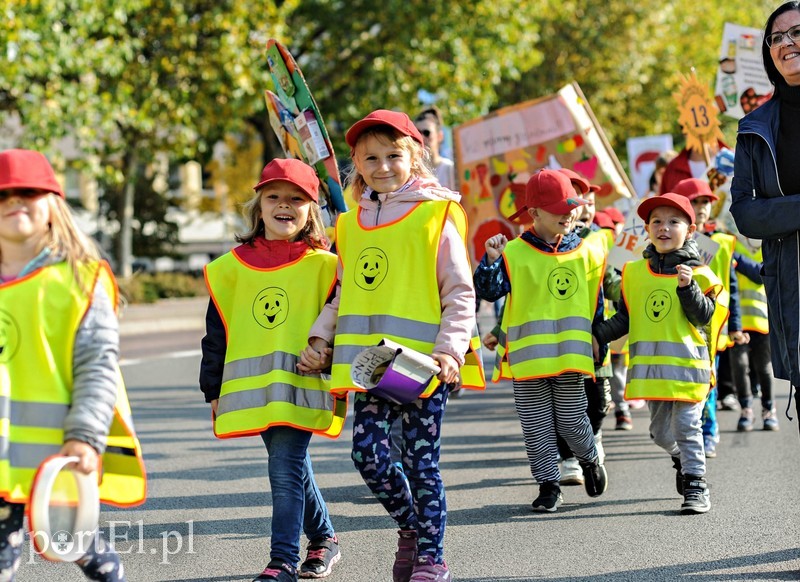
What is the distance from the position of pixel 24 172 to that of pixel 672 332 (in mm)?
3581

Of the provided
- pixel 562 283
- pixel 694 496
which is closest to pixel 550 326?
pixel 562 283

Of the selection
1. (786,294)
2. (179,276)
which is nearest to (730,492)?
(786,294)

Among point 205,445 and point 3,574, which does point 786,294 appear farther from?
point 205,445

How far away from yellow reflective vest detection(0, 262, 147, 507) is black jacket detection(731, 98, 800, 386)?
2616mm

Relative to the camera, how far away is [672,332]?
20.6 feet

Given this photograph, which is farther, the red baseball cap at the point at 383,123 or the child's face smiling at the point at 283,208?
the child's face smiling at the point at 283,208

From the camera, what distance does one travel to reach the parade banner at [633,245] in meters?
7.38

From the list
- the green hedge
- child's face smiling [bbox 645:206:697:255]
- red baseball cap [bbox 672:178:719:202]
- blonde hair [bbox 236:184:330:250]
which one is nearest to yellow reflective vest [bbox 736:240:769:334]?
red baseball cap [bbox 672:178:719:202]

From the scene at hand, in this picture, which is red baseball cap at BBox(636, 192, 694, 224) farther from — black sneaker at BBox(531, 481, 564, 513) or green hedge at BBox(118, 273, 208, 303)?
green hedge at BBox(118, 273, 208, 303)

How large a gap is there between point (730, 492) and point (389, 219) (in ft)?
9.40

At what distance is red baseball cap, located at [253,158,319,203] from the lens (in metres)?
4.96

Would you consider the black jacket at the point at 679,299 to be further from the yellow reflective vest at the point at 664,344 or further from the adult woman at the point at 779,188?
the adult woman at the point at 779,188

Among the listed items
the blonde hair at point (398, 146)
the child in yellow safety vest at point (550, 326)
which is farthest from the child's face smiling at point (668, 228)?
the blonde hair at point (398, 146)

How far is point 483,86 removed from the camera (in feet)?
84.9
